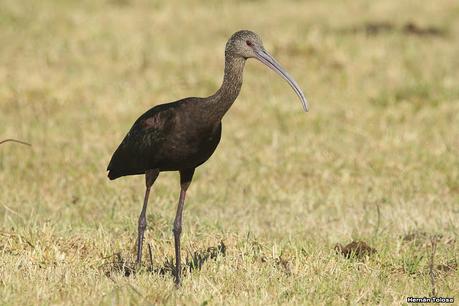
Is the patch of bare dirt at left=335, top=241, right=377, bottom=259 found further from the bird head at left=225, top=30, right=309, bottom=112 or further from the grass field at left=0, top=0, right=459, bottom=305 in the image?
the bird head at left=225, top=30, right=309, bottom=112

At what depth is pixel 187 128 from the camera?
5.33 metres

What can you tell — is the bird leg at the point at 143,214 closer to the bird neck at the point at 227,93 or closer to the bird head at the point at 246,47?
the bird neck at the point at 227,93

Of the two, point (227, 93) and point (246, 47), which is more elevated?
point (246, 47)

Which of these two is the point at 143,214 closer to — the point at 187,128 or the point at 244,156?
the point at 187,128

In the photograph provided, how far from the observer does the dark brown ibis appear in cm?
534

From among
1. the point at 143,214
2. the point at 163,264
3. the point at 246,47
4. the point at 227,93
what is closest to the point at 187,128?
the point at 227,93

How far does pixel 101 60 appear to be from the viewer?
12742 mm

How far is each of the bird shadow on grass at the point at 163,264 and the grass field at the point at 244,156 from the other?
0.03 metres

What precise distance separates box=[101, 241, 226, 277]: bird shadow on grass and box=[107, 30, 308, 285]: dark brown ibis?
10 centimetres

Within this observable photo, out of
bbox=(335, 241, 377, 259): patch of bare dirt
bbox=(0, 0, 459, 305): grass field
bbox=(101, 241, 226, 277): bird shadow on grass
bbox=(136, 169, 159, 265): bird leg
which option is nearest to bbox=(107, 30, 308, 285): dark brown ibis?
bbox=(136, 169, 159, 265): bird leg

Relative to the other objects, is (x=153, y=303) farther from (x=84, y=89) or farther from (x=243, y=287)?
(x=84, y=89)

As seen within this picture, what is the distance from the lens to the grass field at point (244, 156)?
535 cm

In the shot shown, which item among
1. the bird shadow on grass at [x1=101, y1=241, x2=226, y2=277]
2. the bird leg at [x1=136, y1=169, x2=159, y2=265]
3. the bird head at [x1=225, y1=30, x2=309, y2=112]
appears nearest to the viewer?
the bird shadow on grass at [x1=101, y1=241, x2=226, y2=277]

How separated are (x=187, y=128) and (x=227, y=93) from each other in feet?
1.11
